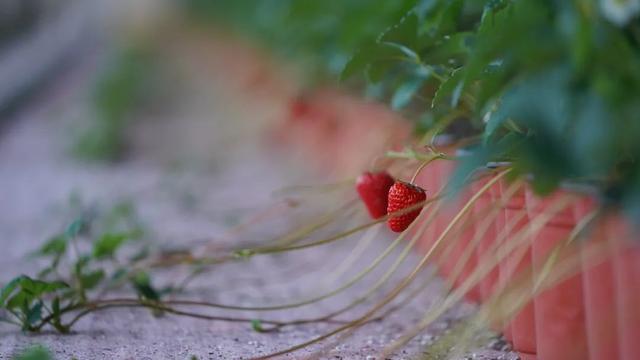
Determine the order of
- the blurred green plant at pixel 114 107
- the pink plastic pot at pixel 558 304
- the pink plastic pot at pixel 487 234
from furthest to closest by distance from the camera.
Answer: the blurred green plant at pixel 114 107 → the pink plastic pot at pixel 487 234 → the pink plastic pot at pixel 558 304

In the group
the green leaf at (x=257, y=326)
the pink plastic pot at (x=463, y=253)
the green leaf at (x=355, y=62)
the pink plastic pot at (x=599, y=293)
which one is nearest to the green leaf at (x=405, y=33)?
the green leaf at (x=355, y=62)

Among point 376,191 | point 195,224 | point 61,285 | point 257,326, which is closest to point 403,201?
point 376,191

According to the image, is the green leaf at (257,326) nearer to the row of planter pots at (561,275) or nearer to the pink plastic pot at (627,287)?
the row of planter pots at (561,275)

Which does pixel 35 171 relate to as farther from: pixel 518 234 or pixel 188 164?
pixel 518 234

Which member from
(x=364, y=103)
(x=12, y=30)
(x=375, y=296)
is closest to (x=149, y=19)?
(x=12, y=30)

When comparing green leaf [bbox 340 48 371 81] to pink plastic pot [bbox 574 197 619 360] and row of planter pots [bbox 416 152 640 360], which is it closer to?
row of planter pots [bbox 416 152 640 360]

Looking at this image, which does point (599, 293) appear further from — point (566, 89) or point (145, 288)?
point (145, 288)

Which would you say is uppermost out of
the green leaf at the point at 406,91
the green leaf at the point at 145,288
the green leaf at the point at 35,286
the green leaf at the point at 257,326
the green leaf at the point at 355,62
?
the green leaf at the point at 406,91
